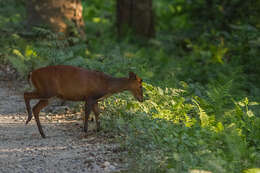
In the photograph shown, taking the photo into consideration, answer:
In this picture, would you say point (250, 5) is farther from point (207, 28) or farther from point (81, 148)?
point (81, 148)

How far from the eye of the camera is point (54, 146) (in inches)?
223

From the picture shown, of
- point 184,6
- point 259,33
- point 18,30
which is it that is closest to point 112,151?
point 18,30

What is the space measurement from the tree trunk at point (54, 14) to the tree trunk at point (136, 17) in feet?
12.3

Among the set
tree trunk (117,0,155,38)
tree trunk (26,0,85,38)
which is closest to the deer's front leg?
tree trunk (26,0,85,38)

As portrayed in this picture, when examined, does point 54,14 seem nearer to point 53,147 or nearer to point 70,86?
point 70,86

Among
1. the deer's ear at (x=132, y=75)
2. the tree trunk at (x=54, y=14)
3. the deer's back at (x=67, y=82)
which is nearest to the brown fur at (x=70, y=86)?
the deer's back at (x=67, y=82)

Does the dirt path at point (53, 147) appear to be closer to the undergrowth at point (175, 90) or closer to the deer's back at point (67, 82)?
the undergrowth at point (175, 90)

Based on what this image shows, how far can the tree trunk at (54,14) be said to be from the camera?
10.5 metres

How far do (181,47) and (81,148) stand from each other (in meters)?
9.28

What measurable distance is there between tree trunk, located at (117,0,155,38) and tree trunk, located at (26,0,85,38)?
3.75 m

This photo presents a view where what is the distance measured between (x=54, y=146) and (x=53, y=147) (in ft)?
0.13

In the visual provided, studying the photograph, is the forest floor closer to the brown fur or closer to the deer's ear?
the brown fur

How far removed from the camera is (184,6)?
15.9m

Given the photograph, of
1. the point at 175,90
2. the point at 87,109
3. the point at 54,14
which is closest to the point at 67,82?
the point at 87,109
